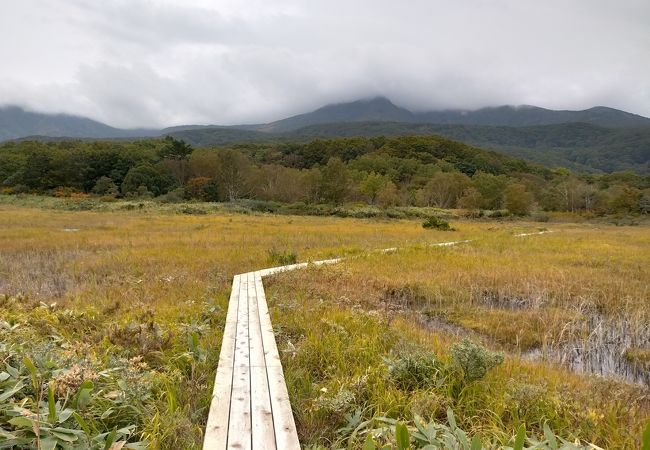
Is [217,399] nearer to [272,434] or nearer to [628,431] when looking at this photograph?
[272,434]

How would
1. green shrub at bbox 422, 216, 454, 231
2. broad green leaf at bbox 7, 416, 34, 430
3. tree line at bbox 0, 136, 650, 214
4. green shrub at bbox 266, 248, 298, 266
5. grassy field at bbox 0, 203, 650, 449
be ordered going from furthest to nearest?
tree line at bbox 0, 136, 650, 214, green shrub at bbox 422, 216, 454, 231, green shrub at bbox 266, 248, 298, 266, grassy field at bbox 0, 203, 650, 449, broad green leaf at bbox 7, 416, 34, 430

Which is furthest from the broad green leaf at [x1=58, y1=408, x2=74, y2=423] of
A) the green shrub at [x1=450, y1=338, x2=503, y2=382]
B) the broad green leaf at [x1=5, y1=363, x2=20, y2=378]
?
the green shrub at [x1=450, y1=338, x2=503, y2=382]

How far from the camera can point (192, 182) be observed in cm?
6619

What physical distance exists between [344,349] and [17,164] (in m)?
93.7

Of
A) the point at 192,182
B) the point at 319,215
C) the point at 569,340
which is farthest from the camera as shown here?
the point at 192,182

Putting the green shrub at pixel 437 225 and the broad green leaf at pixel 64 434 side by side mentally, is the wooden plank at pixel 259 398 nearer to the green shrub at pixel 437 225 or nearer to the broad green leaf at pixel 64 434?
the broad green leaf at pixel 64 434

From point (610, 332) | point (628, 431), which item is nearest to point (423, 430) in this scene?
point (628, 431)

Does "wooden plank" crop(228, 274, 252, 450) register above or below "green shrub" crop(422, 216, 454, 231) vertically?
above

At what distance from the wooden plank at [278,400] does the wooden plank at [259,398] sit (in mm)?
49

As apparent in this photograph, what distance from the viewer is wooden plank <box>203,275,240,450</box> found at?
355 centimetres

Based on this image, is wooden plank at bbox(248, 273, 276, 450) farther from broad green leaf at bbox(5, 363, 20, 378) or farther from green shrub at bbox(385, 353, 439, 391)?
broad green leaf at bbox(5, 363, 20, 378)

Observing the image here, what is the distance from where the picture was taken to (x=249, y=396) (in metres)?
4.38

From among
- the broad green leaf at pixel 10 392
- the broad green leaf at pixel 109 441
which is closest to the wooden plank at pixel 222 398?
the broad green leaf at pixel 109 441

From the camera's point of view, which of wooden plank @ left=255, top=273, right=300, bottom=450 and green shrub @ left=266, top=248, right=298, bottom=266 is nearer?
wooden plank @ left=255, top=273, right=300, bottom=450
